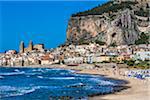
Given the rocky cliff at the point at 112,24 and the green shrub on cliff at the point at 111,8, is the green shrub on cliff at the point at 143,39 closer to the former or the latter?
the rocky cliff at the point at 112,24

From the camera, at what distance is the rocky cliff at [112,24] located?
450 feet

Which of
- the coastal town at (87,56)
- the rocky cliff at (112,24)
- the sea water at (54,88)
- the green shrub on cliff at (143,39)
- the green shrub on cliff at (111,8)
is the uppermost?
the green shrub on cliff at (111,8)

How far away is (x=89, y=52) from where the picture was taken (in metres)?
126

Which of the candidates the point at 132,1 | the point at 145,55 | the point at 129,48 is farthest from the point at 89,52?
the point at 132,1

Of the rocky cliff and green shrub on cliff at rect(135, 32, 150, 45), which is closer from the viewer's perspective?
green shrub on cliff at rect(135, 32, 150, 45)

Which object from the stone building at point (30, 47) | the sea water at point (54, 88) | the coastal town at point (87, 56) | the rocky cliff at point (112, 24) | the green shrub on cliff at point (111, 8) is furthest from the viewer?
the stone building at point (30, 47)

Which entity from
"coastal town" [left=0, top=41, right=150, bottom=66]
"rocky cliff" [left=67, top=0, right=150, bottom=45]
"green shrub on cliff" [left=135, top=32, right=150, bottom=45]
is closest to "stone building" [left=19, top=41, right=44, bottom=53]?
"rocky cliff" [left=67, top=0, right=150, bottom=45]

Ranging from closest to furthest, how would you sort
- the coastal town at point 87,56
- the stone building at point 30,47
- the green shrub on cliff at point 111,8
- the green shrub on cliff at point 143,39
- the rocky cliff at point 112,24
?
the coastal town at point 87,56, the green shrub on cliff at point 143,39, the rocky cliff at point 112,24, the green shrub on cliff at point 111,8, the stone building at point 30,47

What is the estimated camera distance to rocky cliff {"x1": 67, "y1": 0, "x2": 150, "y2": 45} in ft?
450

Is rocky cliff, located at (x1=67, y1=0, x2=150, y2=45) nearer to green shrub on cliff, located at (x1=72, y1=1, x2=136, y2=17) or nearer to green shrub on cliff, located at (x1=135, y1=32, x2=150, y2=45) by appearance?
green shrub on cliff, located at (x1=72, y1=1, x2=136, y2=17)

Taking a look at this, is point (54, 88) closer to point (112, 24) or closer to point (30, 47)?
point (112, 24)

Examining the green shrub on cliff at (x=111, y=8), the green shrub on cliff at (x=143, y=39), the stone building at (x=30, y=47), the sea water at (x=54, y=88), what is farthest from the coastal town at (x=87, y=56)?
the sea water at (x=54, y=88)

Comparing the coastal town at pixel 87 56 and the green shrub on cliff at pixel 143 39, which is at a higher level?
the green shrub on cliff at pixel 143 39

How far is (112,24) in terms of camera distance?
139000mm
